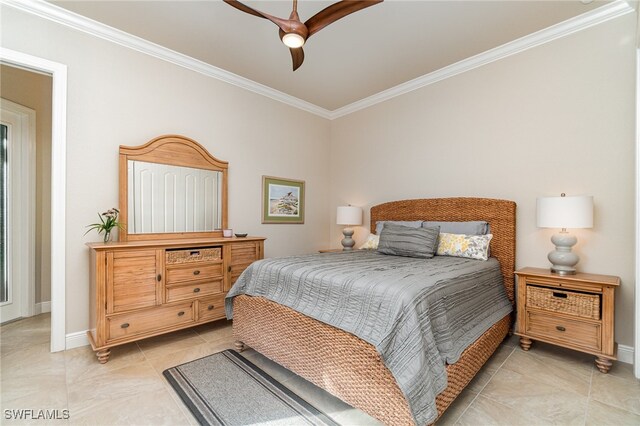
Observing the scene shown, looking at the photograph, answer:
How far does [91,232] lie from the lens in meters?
2.66

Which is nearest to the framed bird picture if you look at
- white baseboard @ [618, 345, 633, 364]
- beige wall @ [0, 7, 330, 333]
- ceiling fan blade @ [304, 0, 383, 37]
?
beige wall @ [0, 7, 330, 333]

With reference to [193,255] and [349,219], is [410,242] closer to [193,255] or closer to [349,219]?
[349,219]

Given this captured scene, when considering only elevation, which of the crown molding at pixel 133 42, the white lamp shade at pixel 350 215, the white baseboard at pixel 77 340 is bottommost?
the white baseboard at pixel 77 340

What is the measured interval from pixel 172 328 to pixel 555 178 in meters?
3.78

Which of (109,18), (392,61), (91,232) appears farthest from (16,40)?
(392,61)

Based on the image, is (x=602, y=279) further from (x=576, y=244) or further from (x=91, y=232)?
(x=91, y=232)

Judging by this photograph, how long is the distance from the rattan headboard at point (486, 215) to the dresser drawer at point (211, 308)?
7.77 ft

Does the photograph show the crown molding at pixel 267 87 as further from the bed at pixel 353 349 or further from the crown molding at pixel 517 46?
the bed at pixel 353 349

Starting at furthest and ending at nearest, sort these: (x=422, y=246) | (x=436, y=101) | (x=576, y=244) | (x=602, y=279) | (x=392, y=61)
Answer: (x=436, y=101) → (x=392, y=61) → (x=422, y=246) → (x=576, y=244) → (x=602, y=279)

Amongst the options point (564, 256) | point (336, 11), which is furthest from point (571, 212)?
point (336, 11)

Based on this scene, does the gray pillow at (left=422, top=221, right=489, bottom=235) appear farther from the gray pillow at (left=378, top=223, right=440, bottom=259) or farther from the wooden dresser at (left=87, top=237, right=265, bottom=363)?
the wooden dresser at (left=87, top=237, right=265, bottom=363)

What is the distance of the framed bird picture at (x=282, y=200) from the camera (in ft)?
13.3

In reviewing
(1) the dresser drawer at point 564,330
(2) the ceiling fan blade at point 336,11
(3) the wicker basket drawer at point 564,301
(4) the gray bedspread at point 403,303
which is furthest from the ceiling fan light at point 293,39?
(1) the dresser drawer at point 564,330

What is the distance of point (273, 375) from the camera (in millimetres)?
2152
